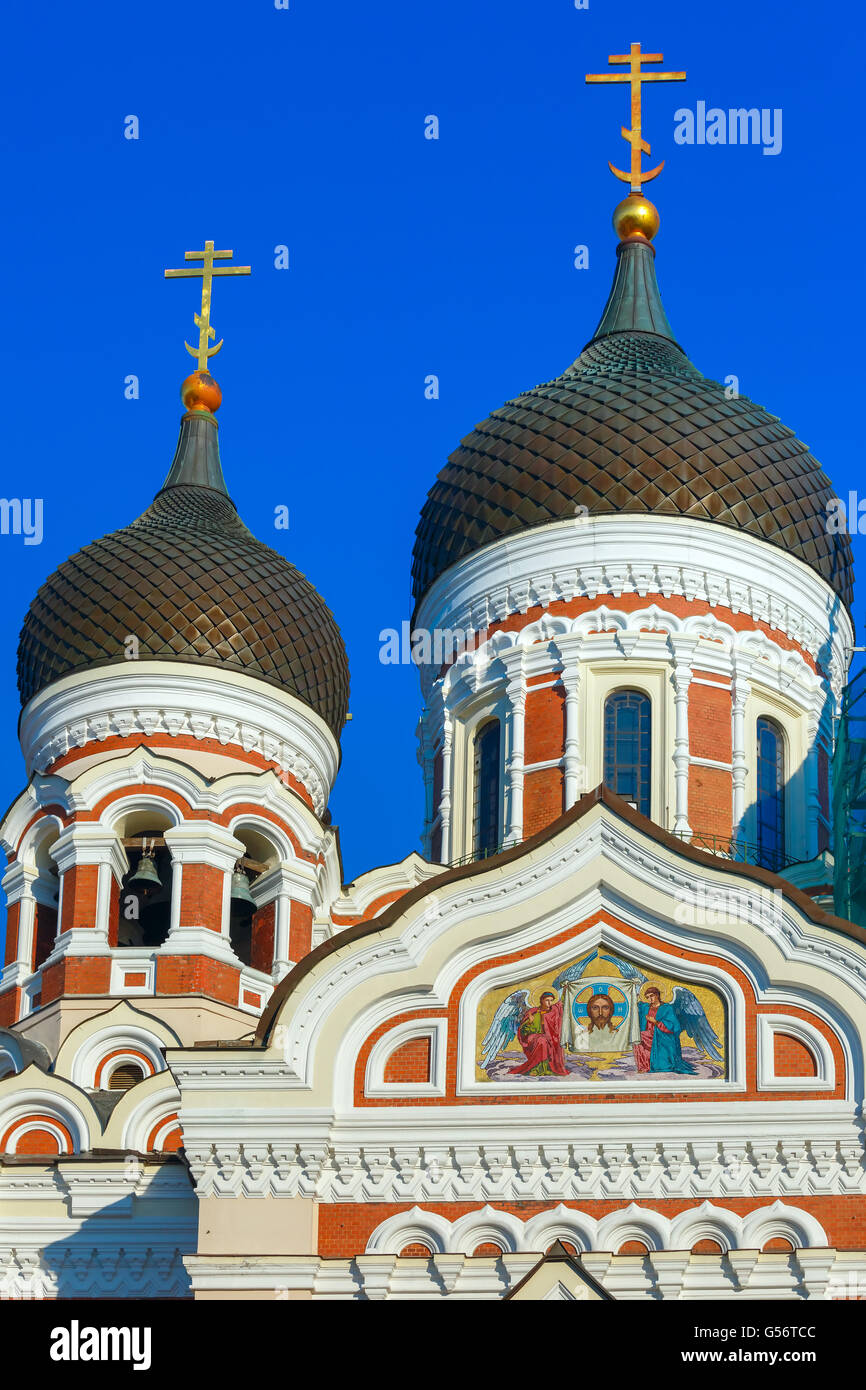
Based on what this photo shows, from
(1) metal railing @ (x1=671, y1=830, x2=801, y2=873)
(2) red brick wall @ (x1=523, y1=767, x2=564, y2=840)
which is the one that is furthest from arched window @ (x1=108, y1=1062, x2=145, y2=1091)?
(1) metal railing @ (x1=671, y1=830, x2=801, y2=873)

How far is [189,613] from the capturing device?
24250mm

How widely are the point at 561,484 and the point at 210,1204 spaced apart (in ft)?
28.1

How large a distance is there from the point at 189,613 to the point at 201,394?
12.9ft

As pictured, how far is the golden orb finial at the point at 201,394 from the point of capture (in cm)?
2742

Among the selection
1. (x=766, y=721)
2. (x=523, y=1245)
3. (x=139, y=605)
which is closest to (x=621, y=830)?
(x=523, y=1245)

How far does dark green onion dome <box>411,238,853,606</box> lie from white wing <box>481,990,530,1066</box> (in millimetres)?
6716

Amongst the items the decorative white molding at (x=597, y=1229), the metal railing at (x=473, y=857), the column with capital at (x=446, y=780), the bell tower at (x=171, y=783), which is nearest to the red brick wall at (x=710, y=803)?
the metal railing at (x=473, y=857)

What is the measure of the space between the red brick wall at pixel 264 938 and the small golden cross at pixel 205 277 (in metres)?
A: 6.68

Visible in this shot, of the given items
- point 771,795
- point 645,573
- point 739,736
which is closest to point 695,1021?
point 739,736

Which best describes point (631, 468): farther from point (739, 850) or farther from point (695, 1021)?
point (695, 1021)

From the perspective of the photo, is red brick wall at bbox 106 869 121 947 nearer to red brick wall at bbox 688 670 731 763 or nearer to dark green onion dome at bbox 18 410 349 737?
dark green onion dome at bbox 18 410 349 737

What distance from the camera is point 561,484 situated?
23984 mm

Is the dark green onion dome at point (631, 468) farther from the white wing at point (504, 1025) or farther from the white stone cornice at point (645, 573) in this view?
the white wing at point (504, 1025)
